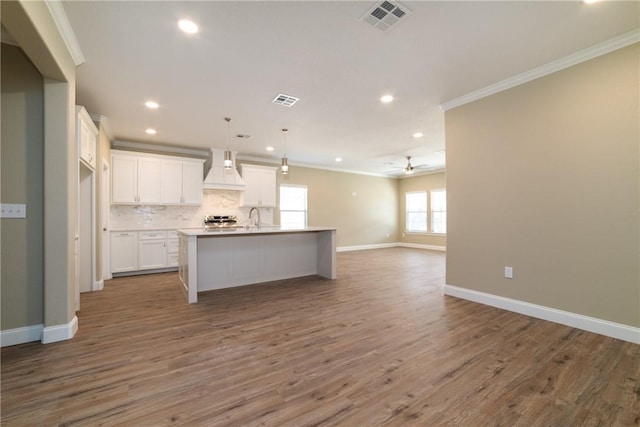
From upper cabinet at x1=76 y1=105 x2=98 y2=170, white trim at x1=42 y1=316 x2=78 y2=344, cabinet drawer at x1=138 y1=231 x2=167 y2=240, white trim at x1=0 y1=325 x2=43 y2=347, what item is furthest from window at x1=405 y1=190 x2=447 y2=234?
white trim at x1=0 y1=325 x2=43 y2=347

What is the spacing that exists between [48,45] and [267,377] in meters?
2.95

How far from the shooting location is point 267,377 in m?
1.94

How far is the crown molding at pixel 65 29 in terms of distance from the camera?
205 cm

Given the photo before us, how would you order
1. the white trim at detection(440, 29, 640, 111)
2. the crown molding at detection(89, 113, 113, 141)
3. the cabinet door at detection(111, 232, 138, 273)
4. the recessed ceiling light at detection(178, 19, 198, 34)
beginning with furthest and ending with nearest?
the cabinet door at detection(111, 232, 138, 273)
the crown molding at detection(89, 113, 113, 141)
the white trim at detection(440, 29, 640, 111)
the recessed ceiling light at detection(178, 19, 198, 34)

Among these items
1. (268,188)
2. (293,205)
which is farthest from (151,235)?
(293,205)

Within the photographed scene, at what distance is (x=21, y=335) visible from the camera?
2441 millimetres

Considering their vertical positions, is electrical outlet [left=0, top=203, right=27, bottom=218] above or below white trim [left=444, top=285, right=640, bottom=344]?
above

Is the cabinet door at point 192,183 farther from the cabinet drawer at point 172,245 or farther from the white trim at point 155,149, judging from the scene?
the cabinet drawer at point 172,245

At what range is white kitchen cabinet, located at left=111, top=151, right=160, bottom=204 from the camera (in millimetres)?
5309

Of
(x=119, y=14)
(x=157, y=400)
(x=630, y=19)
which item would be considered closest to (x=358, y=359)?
(x=157, y=400)

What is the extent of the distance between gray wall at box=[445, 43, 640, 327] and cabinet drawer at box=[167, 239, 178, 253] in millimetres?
5388

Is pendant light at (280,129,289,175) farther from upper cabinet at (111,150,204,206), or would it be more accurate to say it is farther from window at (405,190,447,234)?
window at (405,190,447,234)

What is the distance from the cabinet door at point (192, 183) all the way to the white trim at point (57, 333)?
3.74 m

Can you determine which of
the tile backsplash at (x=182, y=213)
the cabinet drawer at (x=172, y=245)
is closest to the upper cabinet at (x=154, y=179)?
the tile backsplash at (x=182, y=213)
